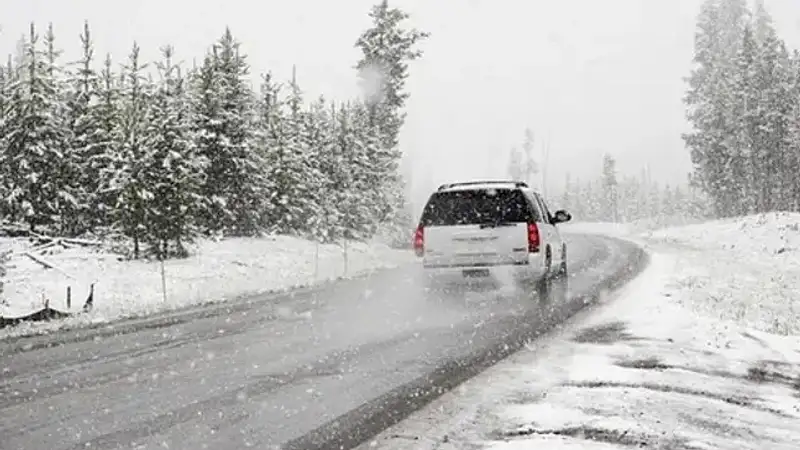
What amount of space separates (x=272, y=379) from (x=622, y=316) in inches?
234

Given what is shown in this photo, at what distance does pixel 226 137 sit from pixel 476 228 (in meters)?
18.7

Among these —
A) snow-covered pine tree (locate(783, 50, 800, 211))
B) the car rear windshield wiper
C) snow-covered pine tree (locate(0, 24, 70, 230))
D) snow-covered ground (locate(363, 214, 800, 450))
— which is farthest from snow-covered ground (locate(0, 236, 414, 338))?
snow-covered pine tree (locate(783, 50, 800, 211))

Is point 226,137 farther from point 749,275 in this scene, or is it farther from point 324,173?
point 749,275

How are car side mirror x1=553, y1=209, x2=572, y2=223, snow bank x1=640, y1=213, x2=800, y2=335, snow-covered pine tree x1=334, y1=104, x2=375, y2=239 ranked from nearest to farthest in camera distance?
snow bank x1=640, y1=213, x2=800, y2=335 < car side mirror x1=553, y1=209, x2=572, y2=223 < snow-covered pine tree x1=334, y1=104, x2=375, y2=239

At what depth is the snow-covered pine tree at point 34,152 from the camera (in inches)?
1134

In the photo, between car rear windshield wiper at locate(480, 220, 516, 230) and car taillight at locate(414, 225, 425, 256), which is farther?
car taillight at locate(414, 225, 425, 256)

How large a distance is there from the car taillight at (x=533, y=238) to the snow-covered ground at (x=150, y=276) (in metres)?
5.47

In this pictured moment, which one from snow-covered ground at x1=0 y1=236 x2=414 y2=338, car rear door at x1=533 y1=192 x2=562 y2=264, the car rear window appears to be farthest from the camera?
car rear door at x1=533 y1=192 x2=562 y2=264

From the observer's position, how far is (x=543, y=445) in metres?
4.97

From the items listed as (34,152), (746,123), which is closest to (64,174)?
(34,152)

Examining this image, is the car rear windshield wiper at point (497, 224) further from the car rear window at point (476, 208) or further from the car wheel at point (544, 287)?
the car wheel at point (544, 287)

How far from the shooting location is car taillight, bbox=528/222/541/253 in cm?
1419

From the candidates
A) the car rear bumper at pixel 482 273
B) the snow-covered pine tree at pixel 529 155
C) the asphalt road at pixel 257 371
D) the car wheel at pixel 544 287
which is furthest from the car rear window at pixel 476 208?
the snow-covered pine tree at pixel 529 155

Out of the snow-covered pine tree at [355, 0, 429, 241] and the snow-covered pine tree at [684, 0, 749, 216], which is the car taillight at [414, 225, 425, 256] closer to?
the snow-covered pine tree at [355, 0, 429, 241]
